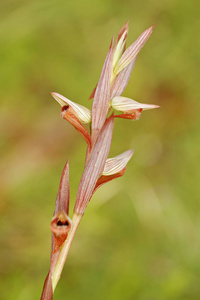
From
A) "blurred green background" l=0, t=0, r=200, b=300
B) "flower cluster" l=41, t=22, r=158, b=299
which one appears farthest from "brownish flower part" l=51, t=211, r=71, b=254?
"blurred green background" l=0, t=0, r=200, b=300

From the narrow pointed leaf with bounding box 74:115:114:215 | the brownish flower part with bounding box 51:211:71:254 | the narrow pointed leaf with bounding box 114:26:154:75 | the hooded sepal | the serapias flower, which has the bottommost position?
the brownish flower part with bounding box 51:211:71:254

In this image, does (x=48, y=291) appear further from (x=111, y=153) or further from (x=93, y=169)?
(x=111, y=153)

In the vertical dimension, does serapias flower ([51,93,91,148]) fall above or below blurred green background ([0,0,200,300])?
above

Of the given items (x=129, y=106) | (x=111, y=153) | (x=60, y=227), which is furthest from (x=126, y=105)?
(x=111, y=153)

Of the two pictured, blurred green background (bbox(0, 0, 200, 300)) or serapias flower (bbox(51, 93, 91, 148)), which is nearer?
serapias flower (bbox(51, 93, 91, 148))

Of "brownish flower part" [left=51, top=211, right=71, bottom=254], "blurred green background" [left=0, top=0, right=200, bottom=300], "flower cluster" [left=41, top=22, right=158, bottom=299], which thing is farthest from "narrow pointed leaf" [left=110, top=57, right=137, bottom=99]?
"blurred green background" [left=0, top=0, right=200, bottom=300]

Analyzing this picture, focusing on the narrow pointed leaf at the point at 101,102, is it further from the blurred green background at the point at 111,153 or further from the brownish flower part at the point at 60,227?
the blurred green background at the point at 111,153

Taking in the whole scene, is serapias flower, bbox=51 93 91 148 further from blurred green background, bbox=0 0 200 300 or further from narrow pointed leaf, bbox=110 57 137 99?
blurred green background, bbox=0 0 200 300
